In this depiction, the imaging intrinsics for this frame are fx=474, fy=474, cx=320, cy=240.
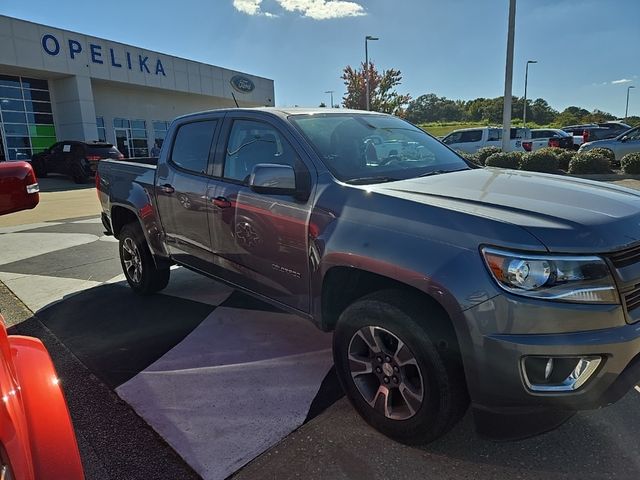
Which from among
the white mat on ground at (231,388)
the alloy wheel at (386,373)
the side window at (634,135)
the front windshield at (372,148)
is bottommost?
the white mat on ground at (231,388)

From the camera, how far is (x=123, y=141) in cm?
2797

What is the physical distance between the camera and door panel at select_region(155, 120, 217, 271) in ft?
12.3

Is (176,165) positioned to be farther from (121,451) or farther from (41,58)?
(41,58)

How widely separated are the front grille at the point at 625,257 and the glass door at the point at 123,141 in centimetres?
2881

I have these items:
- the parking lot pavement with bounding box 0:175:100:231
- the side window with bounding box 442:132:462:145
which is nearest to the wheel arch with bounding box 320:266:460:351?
the parking lot pavement with bounding box 0:175:100:231

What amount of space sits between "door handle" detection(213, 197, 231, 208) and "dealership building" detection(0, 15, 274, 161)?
55.3 feet

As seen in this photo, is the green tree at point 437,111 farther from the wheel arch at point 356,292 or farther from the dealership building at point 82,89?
the wheel arch at point 356,292

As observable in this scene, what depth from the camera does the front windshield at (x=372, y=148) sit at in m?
2.98

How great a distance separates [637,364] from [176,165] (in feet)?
11.7

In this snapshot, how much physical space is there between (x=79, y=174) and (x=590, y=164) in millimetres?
18443

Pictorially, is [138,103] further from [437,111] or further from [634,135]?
[437,111]

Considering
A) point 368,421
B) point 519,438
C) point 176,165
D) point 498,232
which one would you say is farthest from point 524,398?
point 176,165

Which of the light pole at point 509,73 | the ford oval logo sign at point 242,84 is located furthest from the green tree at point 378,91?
the light pole at point 509,73

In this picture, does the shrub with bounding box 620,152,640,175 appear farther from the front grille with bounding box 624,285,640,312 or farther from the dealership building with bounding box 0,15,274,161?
the dealership building with bounding box 0,15,274,161
